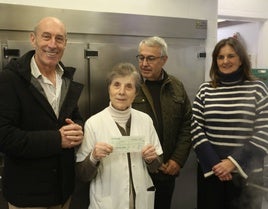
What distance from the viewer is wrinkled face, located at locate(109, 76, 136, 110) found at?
159 cm

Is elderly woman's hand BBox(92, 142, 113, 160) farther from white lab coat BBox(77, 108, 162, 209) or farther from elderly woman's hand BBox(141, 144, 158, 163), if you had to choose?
elderly woman's hand BBox(141, 144, 158, 163)

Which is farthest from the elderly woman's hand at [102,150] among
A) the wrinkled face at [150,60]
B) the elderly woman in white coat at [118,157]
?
the wrinkled face at [150,60]

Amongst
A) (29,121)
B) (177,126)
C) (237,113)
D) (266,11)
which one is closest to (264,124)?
(237,113)

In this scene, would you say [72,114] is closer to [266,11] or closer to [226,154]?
[226,154]

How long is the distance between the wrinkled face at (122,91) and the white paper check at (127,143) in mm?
162

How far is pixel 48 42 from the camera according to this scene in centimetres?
153

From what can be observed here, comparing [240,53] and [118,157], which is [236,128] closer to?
[240,53]

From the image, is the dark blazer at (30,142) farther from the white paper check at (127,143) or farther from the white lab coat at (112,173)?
A: the white paper check at (127,143)

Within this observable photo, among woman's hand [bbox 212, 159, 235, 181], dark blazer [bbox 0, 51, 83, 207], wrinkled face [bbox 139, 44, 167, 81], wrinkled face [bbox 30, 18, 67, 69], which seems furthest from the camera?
wrinkled face [bbox 139, 44, 167, 81]

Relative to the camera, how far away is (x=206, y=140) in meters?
1.90

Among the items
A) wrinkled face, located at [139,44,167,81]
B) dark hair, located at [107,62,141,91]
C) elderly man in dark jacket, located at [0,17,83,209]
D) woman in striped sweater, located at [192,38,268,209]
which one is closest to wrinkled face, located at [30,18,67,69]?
elderly man in dark jacket, located at [0,17,83,209]

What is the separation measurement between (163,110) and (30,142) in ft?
2.72

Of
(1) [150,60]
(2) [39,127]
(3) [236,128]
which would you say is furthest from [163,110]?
(2) [39,127]

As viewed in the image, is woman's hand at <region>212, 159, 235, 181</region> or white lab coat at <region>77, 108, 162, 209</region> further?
woman's hand at <region>212, 159, 235, 181</region>
